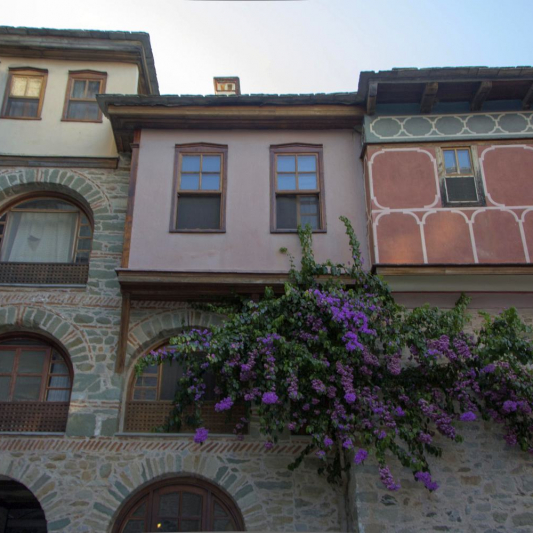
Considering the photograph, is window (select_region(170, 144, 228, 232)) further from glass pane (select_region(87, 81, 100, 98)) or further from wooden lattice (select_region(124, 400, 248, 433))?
wooden lattice (select_region(124, 400, 248, 433))

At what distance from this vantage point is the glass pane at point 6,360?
10062 mm

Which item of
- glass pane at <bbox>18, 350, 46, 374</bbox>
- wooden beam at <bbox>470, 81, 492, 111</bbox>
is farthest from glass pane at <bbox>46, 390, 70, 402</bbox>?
wooden beam at <bbox>470, 81, 492, 111</bbox>

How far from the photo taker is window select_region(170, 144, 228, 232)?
33.9ft

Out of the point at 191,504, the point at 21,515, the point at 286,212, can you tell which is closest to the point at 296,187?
the point at 286,212

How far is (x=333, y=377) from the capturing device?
26.6 feet

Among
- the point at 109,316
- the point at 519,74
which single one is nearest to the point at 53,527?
the point at 109,316

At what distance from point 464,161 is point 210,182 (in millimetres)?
4215

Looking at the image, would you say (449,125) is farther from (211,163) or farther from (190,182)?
(190,182)

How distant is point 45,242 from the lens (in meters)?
11.1

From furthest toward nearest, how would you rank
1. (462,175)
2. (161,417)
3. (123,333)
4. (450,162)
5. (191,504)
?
1. (450,162)
2. (462,175)
3. (123,333)
4. (161,417)
5. (191,504)

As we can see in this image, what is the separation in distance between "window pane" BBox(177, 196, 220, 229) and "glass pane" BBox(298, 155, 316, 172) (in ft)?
5.02

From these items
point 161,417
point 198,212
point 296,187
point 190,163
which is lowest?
point 161,417

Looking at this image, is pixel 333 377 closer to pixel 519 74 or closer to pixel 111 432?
pixel 111 432

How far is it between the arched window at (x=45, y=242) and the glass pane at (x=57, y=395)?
71.5 inches
